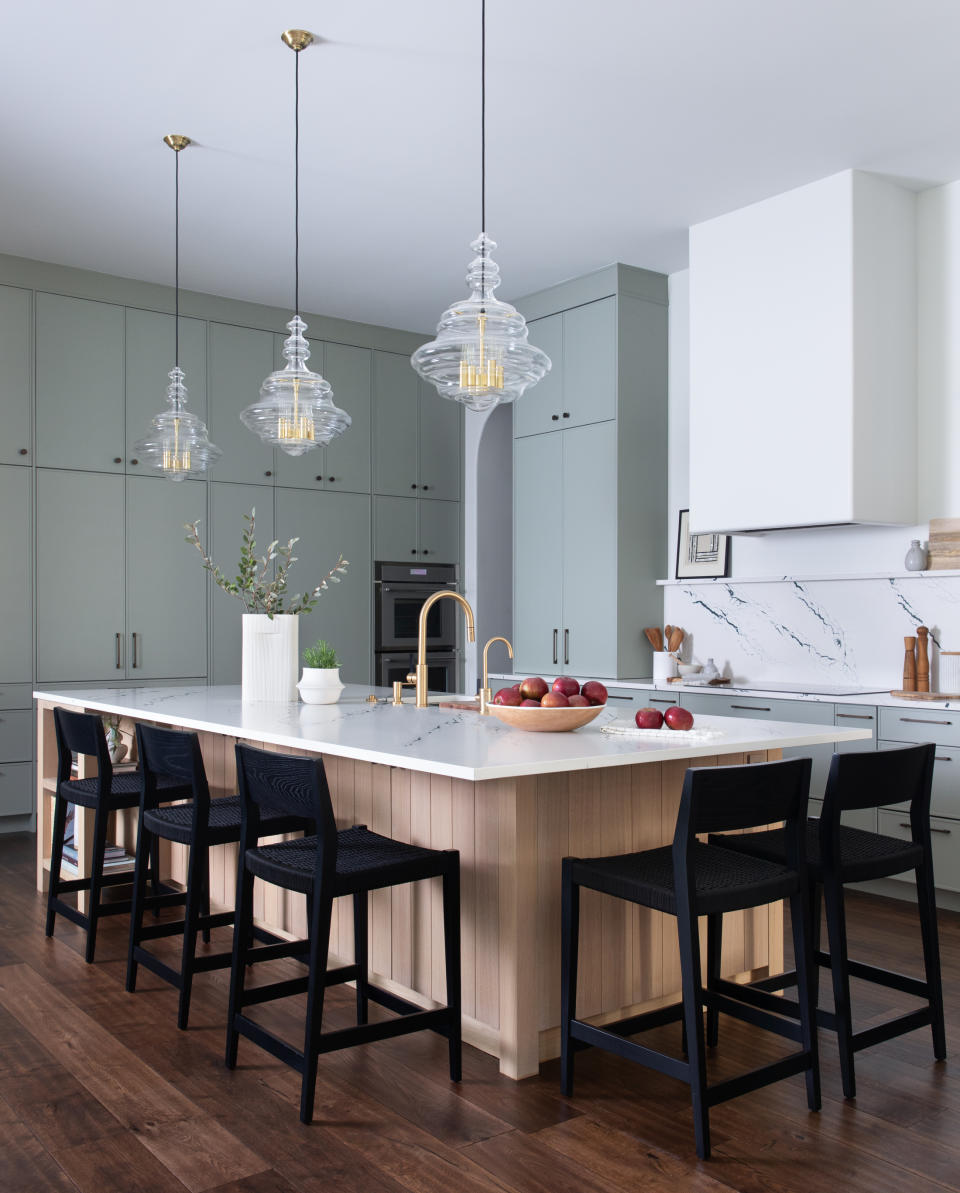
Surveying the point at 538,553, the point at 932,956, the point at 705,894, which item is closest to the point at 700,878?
the point at 705,894

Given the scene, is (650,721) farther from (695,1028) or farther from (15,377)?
(15,377)

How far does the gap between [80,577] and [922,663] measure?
4215mm

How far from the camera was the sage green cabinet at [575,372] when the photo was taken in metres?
5.72

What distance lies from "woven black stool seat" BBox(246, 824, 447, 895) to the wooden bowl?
0.47m

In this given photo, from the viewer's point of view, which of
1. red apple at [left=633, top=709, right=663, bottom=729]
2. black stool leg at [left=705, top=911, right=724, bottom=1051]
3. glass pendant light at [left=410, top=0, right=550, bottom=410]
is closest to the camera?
black stool leg at [left=705, top=911, right=724, bottom=1051]

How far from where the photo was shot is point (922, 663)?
4.61 metres

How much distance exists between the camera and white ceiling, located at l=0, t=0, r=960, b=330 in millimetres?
3426

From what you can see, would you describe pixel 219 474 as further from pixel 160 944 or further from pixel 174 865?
pixel 160 944

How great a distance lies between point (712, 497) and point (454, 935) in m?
3.14

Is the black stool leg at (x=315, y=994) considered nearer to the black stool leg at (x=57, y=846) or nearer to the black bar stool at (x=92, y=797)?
the black bar stool at (x=92, y=797)

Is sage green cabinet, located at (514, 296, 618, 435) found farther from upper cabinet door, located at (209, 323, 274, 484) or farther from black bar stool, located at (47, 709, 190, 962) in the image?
black bar stool, located at (47, 709, 190, 962)

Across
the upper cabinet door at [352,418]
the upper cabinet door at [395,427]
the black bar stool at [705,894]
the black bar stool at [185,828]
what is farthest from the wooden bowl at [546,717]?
the upper cabinet door at [395,427]

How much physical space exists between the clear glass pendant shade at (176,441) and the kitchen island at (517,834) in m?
1.37

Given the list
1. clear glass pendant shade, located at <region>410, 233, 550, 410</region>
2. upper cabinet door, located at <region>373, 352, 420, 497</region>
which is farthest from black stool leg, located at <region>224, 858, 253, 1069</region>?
upper cabinet door, located at <region>373, 352, 420, 497</region>
